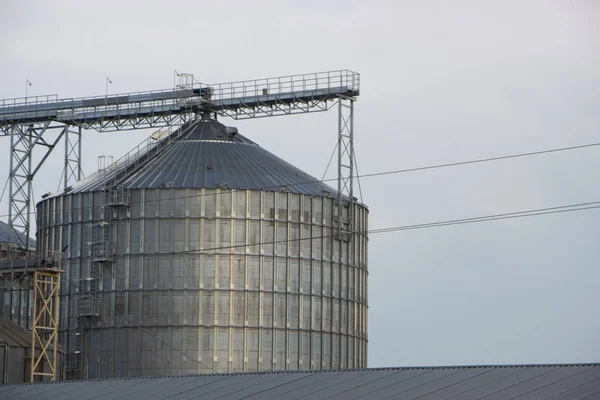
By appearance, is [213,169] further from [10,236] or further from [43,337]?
[10,236]

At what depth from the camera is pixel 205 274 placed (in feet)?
210

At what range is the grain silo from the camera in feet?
210

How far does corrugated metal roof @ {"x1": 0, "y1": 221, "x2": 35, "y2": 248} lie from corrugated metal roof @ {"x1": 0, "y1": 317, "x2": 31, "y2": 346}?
1102 centimetres

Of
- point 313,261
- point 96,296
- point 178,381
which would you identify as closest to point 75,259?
point 96,296

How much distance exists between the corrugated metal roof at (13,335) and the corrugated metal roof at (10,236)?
36.1 feet

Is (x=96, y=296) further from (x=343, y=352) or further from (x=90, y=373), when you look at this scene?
(x=343, y=352)

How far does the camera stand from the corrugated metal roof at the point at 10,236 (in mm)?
76688

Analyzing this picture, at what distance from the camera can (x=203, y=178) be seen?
218 ft

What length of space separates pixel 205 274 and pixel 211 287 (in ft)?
2.22

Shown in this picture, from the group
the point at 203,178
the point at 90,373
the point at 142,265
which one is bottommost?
the point at 90,373

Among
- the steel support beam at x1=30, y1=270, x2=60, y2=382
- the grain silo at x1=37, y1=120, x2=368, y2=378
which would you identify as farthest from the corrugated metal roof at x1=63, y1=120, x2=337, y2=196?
the steel support beam at x1=30, y1=270, x2=60, y2=382

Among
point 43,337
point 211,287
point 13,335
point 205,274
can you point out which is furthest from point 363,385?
point 43,337

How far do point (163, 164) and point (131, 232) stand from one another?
4.83 m

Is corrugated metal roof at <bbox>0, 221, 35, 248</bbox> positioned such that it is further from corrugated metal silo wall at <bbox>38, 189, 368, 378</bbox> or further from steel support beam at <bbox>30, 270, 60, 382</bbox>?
steel support beam at <bbox>30, 270, 60, 382</bbox>
